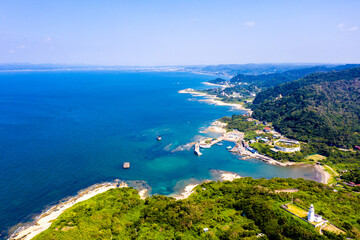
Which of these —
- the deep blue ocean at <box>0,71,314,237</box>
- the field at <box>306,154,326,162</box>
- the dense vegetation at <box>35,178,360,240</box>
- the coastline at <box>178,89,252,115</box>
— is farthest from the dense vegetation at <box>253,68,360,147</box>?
the dense vegetation at <box>35,178,360,240</box>

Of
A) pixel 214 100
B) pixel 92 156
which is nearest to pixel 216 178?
pixel 92 156

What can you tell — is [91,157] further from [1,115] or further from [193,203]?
[1,115]

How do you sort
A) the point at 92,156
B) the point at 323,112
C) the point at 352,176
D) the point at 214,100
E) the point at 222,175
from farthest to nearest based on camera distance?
1. the point at 214,100
2. the point at 323,112
3. the point at 92,156
4. the point at 222,175
5. the point at 352,176

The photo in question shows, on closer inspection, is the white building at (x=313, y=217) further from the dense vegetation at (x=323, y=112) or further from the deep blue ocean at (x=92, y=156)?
the dense vegetation at (x=323, y=112)

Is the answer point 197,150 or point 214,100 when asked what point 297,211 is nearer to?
point 197,150

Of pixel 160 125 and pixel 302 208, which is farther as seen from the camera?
pixel 160 125

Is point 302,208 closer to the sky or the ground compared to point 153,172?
closer to the sky

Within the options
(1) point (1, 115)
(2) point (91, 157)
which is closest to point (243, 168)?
(2) point (91, 157)
